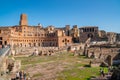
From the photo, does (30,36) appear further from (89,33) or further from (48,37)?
(89,33)

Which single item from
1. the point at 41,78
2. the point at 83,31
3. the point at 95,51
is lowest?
the point at 41,78

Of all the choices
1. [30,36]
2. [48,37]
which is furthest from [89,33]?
[30,36]

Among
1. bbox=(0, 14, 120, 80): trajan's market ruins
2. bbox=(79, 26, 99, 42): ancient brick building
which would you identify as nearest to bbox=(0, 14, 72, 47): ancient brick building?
bbox=(0, 14, 120, 80): trajan's market ruins

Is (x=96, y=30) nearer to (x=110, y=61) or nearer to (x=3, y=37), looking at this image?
(x=3, y=37)

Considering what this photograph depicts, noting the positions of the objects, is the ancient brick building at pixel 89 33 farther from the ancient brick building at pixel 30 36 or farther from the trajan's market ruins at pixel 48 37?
the ancient brick building at pixel 30 36

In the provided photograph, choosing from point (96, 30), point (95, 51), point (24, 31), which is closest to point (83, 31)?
point (96, 30)

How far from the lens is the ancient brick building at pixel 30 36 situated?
105 meters

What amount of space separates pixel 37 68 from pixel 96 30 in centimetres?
6242

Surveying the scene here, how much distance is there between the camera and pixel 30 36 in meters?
119

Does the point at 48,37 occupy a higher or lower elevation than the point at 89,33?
lower

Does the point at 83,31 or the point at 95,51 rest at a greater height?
the point at 83,31

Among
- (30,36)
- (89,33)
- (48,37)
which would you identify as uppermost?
(89,33)

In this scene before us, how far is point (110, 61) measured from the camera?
50.8 m

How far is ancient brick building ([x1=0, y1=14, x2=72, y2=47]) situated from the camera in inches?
4147
